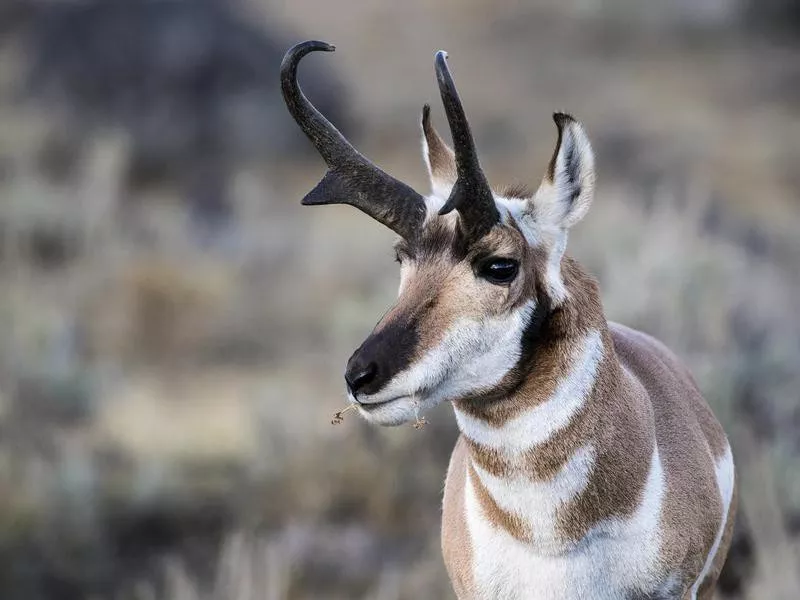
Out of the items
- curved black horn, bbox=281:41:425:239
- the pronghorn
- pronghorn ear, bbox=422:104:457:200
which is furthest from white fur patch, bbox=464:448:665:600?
pronghorn ear, bbox=422:104:457:200

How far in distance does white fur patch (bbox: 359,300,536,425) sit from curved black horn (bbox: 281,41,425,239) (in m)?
0.37

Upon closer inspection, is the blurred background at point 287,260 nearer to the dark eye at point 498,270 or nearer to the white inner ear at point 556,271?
the white inner ear at point 556,271

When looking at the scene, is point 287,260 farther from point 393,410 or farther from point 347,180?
point 393,410

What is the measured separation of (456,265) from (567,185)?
17.1 inches

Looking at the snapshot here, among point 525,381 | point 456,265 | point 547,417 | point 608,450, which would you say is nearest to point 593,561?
point 608,450

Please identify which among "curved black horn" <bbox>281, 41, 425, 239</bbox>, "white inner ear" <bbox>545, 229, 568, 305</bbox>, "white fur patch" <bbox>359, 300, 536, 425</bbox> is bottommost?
"white fur patch" <bbox>359, 300, 536, 425</bbox>

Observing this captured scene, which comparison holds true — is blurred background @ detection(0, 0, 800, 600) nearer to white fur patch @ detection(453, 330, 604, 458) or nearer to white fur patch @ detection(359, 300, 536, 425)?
white fur patch @ detection(453, 330, 604, 458)

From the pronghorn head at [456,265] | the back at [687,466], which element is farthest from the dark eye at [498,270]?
the back at [687,466]

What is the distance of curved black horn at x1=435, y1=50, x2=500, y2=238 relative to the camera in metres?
3.57

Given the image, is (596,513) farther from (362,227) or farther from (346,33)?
(346,33)

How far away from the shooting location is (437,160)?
4.38 metres

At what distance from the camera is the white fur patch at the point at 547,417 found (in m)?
3.78

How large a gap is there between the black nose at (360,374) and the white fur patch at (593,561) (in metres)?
0.68

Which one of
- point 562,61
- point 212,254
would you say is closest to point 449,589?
point 212,254
